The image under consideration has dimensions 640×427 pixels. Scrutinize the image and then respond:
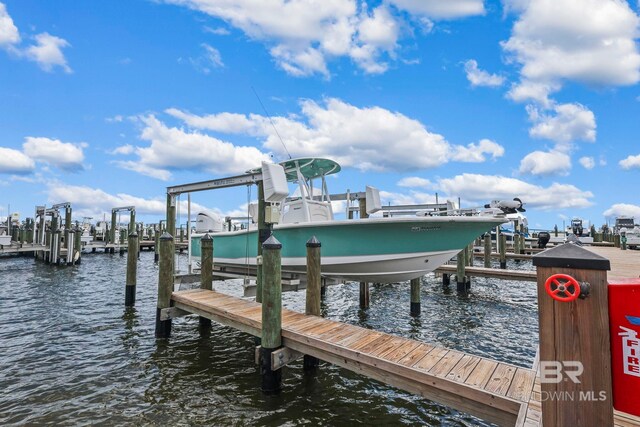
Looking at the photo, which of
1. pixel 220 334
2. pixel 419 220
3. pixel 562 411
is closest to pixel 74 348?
pixel 220 334

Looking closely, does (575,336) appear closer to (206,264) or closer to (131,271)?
(206,264)

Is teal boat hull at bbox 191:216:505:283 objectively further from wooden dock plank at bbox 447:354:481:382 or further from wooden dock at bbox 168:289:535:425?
wooden dock plank at bbox 447:354:481:382

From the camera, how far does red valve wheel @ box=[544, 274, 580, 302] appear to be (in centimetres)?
199

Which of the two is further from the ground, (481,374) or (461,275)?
(481,374)

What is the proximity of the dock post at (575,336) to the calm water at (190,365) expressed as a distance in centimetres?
291

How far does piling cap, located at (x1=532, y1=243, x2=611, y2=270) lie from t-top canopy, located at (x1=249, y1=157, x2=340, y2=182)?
7.67 meters

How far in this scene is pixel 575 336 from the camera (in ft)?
6.71

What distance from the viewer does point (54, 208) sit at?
25.8 m

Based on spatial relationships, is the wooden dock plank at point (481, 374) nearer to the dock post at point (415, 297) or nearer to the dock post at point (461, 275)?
the dock post at point (415, 297)

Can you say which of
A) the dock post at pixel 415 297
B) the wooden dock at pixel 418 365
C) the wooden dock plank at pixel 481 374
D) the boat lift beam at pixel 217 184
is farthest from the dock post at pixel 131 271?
the wooden dock plank at pixel 481 374

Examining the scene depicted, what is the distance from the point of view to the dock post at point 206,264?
819cm

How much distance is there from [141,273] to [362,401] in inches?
719

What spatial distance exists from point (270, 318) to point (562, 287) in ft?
12.8

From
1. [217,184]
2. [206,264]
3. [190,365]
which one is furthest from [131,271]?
[190,365]
